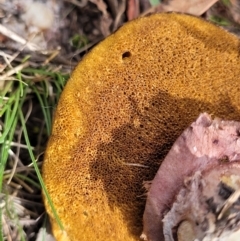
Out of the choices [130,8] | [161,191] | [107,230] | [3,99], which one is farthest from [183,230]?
[130,8]

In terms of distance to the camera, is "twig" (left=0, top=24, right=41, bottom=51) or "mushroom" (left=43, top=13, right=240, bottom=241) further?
"twig" (left=0, top=24, right=41, bottom=51)

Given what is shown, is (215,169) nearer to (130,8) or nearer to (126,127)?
(126,127)

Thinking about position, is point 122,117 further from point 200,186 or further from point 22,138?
point 22,138

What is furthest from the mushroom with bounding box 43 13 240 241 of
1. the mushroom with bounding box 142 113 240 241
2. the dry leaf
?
the dry leaf

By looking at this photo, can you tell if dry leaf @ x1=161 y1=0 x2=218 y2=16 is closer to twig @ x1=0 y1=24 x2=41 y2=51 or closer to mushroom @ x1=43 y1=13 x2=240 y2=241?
mushroom @ x1=43 y1=13 x2=240 y2=241

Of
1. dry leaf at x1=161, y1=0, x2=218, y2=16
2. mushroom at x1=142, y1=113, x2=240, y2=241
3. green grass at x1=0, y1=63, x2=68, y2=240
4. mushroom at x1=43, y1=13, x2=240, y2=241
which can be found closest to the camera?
mushroom at x1=142, y1=113, x2=240, y2=241

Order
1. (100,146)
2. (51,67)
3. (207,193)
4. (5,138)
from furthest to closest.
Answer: (51,67) < (5,138) < (100,146) < (207,193)

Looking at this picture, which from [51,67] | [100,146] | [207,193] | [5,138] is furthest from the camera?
[51,67]
